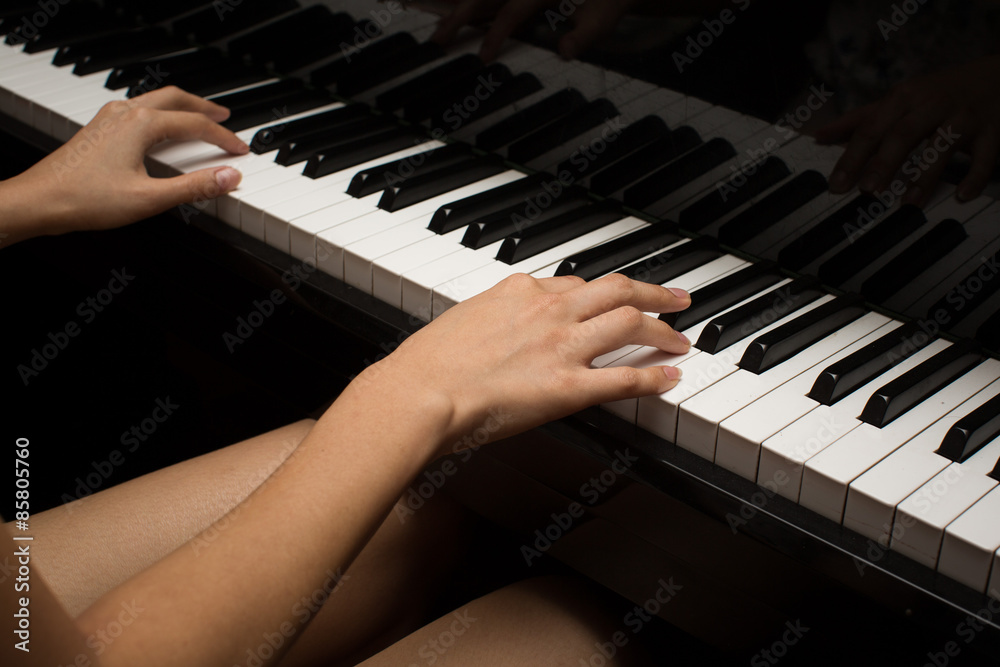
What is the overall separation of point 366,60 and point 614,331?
0.92 metres

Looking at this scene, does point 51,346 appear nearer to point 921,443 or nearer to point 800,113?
point 800,113

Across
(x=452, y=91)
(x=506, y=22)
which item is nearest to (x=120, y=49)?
(x=452, y=91)

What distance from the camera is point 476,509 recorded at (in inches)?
51.7

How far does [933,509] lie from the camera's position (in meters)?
0.86

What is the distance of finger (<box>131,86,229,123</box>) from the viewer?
1574 millimetres

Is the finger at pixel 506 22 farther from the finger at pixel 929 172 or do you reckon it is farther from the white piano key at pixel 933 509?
the white piano key at pixel 933 509

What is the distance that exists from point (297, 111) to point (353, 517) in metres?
1.07

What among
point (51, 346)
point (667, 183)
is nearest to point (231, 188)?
point (667, 183)

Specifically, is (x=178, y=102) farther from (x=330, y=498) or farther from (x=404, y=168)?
(x=330, y=498)

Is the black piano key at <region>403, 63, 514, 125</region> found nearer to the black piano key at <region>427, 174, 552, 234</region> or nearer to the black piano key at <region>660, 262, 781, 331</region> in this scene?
the black piano key at <region>427, 174, 552, 234</region>

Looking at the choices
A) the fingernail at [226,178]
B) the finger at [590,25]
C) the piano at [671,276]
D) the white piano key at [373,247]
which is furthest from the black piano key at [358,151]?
the finger at [590,25]

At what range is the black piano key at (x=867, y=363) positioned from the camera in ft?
3.32

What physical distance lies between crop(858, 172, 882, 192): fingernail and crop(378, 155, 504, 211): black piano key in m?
0.60

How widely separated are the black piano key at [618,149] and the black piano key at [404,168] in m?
0.20
